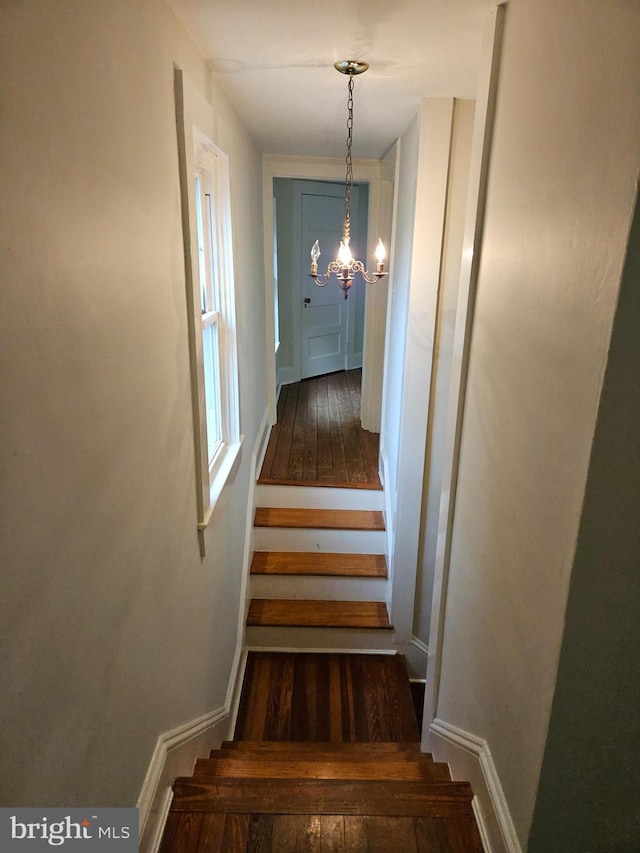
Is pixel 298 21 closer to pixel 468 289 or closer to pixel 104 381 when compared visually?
pixel 468 289

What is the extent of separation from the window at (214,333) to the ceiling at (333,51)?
319 mm

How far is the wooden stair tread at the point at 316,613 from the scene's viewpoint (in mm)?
3266

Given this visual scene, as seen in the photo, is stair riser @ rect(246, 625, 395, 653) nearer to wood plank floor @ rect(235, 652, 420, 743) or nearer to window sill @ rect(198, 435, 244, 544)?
wood plank floor @ rect(235, 652, 420, 743)

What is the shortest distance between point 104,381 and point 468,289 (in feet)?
3.62

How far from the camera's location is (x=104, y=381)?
3.56ft

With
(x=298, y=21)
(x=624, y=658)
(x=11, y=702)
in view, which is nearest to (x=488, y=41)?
(x=298, y=21)

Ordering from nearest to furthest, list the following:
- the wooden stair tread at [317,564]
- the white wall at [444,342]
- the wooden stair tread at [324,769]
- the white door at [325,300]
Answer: the wooden stair tread at [324,769] → the white wall at [444,342] → the wooden stair tread at [317,564] → the white door at [325,300]

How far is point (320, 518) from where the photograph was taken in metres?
3.64

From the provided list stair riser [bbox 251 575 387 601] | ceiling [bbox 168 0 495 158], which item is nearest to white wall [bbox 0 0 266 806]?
ceiling [bbox 168 0 495 158]

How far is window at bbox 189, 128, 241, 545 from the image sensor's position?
1.97 m

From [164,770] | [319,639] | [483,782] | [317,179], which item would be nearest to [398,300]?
[317,179]

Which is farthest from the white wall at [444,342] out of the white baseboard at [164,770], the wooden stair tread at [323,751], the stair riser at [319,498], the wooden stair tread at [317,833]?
the wooden stair tread at [317,833]

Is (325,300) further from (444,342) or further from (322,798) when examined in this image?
(322,798)

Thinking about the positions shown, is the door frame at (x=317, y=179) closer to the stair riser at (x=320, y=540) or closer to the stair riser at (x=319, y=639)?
the stair riser at (x=320, y=540)
